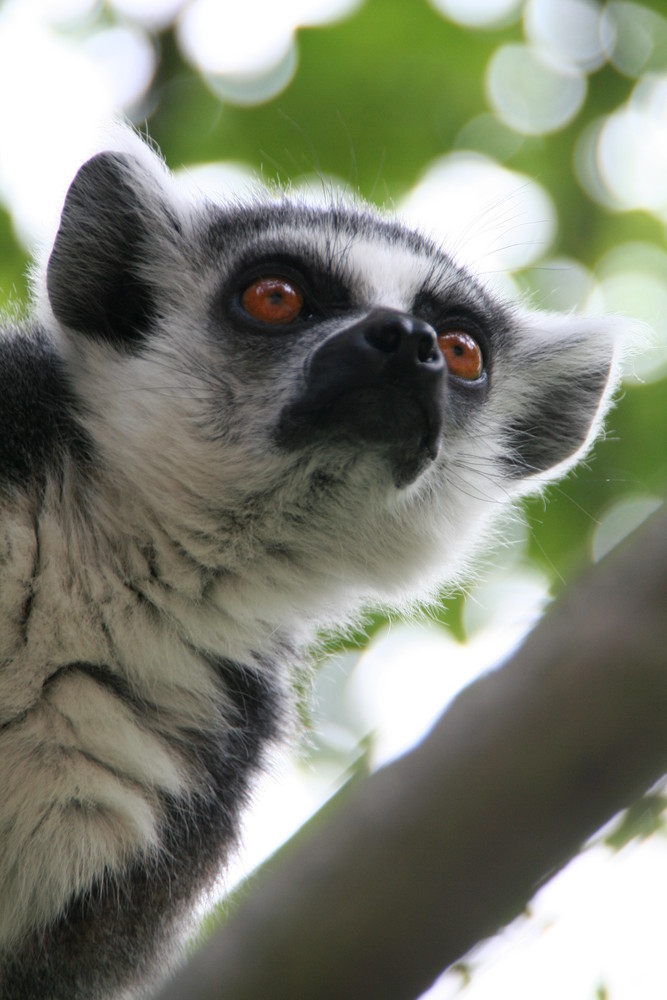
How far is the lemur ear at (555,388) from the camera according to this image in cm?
508

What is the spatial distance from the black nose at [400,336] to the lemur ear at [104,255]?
1022mm

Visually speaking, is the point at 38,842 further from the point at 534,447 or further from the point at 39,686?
the point at 534,447

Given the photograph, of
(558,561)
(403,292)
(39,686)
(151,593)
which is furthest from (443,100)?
(39,686)

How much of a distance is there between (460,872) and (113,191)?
3574 mm

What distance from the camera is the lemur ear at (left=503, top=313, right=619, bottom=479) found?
5.08m

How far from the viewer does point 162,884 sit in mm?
3752

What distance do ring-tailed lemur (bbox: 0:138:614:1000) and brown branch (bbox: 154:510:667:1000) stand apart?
200cm

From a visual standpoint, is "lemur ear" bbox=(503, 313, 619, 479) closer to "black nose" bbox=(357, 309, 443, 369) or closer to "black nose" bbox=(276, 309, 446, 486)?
"black nose" bbox=(276, 309, 446, 486)

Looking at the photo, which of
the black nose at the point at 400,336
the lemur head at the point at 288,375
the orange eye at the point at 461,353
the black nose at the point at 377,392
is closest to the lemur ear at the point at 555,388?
the lemur head at the point at 288,375

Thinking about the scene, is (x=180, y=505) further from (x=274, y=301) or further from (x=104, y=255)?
(x=104, y=255)

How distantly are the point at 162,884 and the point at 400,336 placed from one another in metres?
2.00

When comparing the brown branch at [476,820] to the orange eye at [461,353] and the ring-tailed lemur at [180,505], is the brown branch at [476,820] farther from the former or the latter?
the orange eye at [461,353]

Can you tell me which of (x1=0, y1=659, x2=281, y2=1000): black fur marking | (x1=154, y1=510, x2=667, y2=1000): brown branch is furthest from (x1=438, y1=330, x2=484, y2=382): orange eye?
(x1=154, y1=510, x2=667, y2=1000): brown branch

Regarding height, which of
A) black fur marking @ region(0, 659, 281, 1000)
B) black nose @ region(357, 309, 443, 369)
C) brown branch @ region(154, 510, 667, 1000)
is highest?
brown branch @ region(154, 510, 667, 1000)
